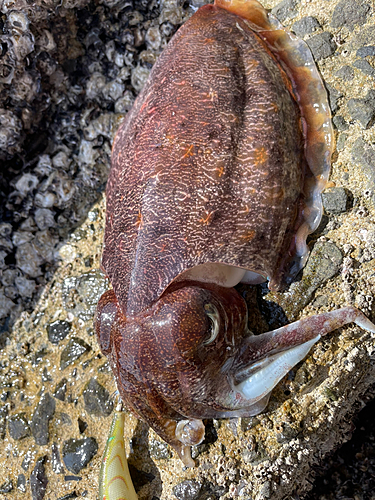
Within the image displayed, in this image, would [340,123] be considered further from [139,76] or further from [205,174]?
[139,76]

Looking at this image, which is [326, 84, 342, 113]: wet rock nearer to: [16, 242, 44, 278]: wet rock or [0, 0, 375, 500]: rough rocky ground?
[0, 0, 375, 500]: rough rocky ground

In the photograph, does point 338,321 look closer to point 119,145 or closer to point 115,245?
point 115,245

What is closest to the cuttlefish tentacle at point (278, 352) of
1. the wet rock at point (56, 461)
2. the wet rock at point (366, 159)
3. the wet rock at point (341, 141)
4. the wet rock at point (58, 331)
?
the wet rock at point (366, 159)

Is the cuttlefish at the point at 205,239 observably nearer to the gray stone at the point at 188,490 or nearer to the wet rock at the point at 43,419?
the gray stone at the point at 188,490

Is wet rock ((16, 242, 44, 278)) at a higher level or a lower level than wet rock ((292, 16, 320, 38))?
lower

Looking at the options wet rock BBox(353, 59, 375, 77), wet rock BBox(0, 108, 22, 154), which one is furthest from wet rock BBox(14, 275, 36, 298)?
wet rock BBox(353, 59, 375, 77)

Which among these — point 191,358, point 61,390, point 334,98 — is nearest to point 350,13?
point 334,98

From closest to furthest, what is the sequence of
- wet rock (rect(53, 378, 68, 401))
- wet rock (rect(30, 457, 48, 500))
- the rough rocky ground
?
1. the rough rocky ground
2. wet rock (rect(30, 457, 48, 500))
3. wet rock (rect(53, 378, 68, 401))

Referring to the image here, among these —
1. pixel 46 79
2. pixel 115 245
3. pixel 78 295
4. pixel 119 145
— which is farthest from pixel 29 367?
pixel 46 79
